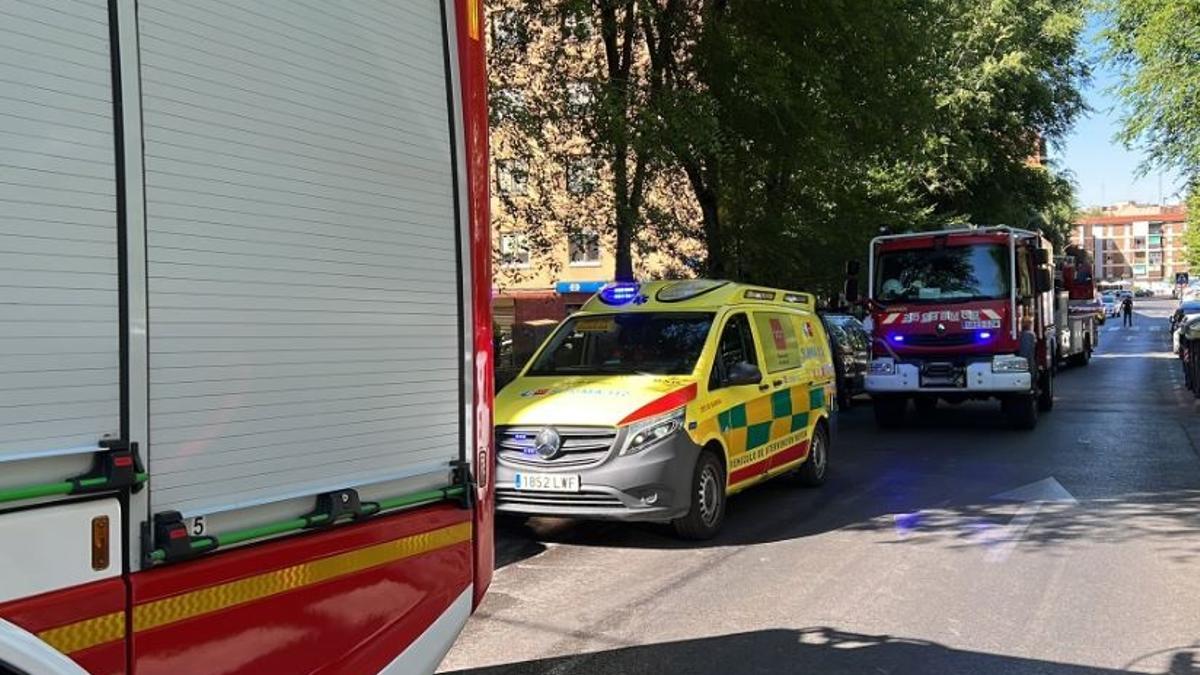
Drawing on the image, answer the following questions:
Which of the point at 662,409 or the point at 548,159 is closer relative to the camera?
the point at 662,409

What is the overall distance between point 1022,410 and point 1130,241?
18776cm

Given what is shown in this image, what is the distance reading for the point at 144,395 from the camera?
2051 mm

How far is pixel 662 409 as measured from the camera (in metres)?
7.08

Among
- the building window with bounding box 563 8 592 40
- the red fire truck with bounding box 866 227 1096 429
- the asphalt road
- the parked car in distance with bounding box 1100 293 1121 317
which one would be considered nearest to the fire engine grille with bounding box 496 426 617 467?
the asphalt road

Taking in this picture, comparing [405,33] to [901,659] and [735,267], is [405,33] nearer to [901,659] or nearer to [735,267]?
[901,659]

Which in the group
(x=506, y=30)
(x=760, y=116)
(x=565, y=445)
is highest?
(x=506, y=30)

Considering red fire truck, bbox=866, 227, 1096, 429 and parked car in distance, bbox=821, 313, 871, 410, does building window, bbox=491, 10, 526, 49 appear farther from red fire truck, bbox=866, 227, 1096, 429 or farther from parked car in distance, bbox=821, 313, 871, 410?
parked car in distance, bbox=821, 313, 871, 410

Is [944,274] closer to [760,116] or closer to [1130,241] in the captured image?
[760,116]

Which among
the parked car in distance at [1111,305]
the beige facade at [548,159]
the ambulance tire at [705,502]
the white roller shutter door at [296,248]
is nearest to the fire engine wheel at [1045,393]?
the beige facade at [548,159]

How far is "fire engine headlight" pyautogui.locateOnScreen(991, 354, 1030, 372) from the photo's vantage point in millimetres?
13094

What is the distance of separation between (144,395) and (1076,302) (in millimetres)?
28204

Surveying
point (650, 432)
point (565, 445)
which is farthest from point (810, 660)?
point (565, 445)

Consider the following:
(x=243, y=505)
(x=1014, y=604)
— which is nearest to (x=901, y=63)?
(x=1014, y=604)

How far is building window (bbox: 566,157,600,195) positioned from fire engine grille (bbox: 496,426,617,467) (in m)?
7.37
